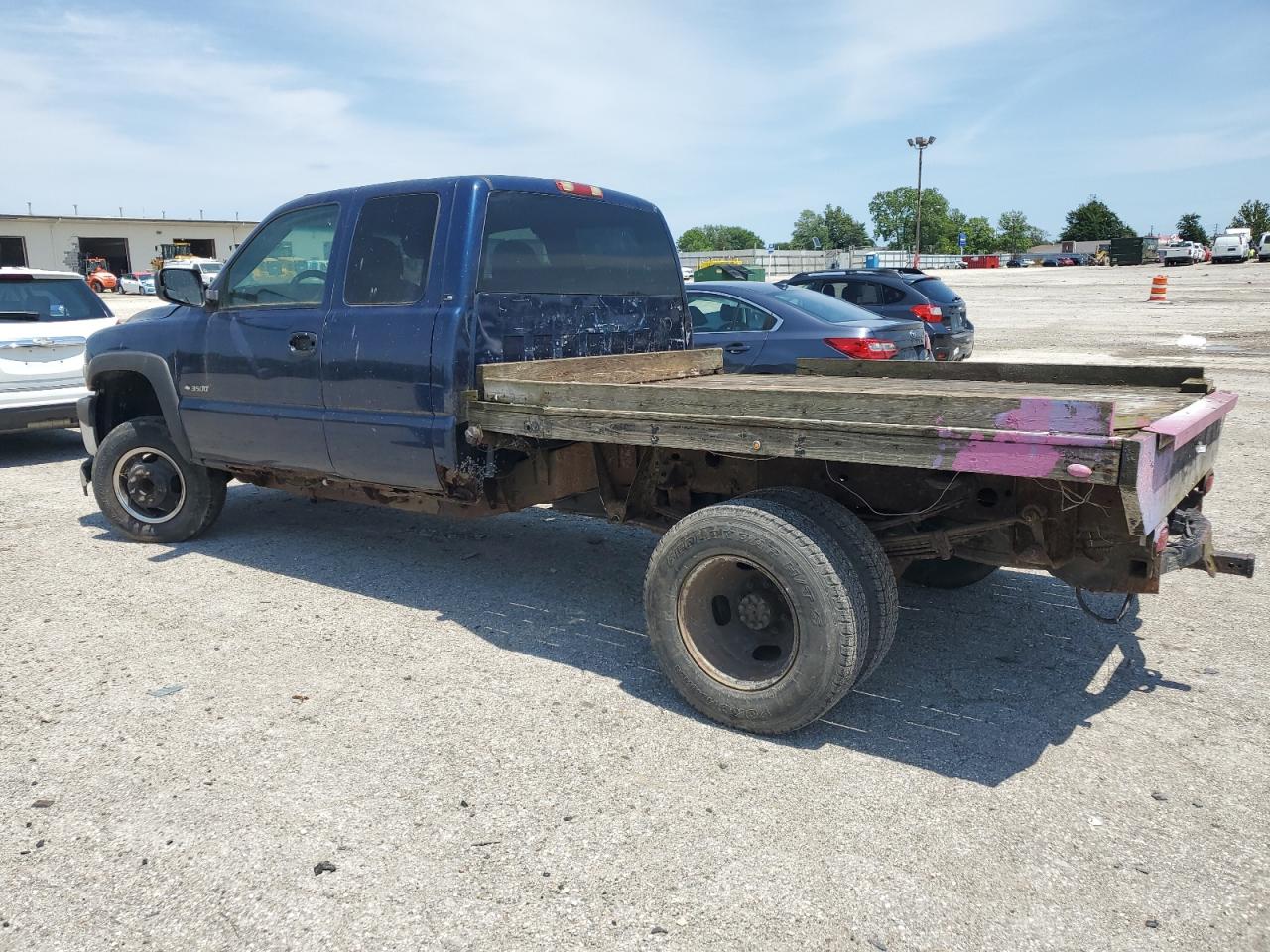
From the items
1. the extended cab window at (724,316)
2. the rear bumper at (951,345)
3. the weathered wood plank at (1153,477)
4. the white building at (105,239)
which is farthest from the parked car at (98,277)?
the weathered wood plank at (1153,477)

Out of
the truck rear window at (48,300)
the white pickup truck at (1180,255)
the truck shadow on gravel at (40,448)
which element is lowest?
the truck shadow on gravel at (40,448)

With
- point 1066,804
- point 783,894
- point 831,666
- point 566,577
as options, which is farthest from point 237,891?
point 566,577

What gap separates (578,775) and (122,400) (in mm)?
4730

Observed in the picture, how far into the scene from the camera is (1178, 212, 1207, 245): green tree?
4158 inches

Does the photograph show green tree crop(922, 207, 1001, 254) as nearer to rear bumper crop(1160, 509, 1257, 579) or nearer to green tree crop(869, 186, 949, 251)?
green tree crop(869, 186, 949, 251)

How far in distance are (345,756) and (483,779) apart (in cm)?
55

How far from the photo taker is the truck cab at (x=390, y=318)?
179 inches

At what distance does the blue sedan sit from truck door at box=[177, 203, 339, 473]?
3607mm

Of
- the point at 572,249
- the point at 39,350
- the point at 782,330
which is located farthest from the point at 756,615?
the point at 39,350

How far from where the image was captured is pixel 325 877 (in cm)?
281

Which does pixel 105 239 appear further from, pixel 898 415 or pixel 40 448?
pixel 898 415

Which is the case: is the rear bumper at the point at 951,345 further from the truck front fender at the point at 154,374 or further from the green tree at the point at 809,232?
the green tree at the point at 809,232

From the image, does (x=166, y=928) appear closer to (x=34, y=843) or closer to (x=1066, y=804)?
(x=34, y=843)

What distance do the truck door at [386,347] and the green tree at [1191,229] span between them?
389 feet
